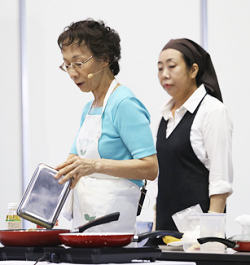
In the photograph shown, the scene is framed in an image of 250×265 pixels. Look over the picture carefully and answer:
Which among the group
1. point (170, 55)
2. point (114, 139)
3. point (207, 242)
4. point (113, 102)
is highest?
point (170, 55)

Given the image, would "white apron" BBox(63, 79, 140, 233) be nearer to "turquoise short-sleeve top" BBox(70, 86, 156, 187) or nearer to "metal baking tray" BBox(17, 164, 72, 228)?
"turquoise short-sleeve top" BBox(70, 86, 156, 187)

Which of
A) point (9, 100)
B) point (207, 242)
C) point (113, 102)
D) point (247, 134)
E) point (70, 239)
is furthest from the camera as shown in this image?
point (9, 100)

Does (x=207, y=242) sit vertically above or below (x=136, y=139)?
below

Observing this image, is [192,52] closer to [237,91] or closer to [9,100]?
[237,91]

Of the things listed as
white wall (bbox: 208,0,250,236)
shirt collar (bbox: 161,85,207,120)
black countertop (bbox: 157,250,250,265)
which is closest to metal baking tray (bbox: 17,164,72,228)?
black countertop (bbox: 157,250,250,265)

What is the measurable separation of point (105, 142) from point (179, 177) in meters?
0.71

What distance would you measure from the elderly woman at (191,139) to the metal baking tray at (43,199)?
98 centimetres

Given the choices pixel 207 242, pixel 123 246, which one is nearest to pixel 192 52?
pixel 207 242

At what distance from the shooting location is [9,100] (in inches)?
147

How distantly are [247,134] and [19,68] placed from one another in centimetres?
164

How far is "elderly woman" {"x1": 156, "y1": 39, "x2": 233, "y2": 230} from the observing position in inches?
88.4

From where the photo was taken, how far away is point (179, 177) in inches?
92.5

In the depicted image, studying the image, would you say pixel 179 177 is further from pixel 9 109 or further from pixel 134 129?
pixel 9 109

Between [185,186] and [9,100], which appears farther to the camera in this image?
[9,100]
